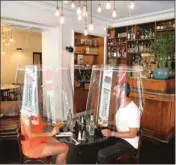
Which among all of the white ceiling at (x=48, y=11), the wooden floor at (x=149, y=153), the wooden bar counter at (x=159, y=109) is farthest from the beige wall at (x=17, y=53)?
the wooden bar counter at (x=159, y=109)

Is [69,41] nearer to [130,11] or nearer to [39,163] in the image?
[130,11]

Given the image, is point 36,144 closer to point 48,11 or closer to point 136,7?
point 48,11

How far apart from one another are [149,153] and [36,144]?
1911mm

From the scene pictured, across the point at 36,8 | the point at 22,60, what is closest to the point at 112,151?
the point at 36,8

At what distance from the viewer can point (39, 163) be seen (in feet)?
Answer: 7.16

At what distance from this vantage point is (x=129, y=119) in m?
2.02

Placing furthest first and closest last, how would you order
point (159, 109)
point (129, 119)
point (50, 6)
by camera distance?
point (50, 6) → point (159, 109) → point (129, 119)

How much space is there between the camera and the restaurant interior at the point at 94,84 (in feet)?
7.21

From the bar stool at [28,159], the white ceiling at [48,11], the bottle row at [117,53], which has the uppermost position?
the white ceiling at [48,11]

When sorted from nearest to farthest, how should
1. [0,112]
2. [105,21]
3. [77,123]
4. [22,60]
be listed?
[77,123] < [0,112] < [105,21] < [22,60]

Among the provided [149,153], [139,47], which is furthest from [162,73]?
[139,47]

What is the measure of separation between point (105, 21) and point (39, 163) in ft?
14.0

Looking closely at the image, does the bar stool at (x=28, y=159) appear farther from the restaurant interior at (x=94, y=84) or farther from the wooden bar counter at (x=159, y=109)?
the wooden bar counter at (x=159, y=109)

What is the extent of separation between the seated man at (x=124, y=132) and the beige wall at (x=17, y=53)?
5.97m
